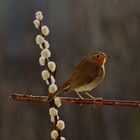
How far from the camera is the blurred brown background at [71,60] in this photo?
4.36 feet

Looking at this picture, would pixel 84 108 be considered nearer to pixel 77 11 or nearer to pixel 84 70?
pixel 77 11

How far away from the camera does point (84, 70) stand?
0.51 metres

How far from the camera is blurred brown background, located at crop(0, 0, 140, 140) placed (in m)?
1.33

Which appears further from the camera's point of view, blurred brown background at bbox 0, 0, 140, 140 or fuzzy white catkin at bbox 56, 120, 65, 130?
blurred brown background at bbox 0, 0, 140, 140

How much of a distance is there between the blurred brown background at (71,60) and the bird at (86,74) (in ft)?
2.61

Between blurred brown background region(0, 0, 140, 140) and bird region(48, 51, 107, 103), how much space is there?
795mm

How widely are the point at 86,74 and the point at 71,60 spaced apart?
2.74ft

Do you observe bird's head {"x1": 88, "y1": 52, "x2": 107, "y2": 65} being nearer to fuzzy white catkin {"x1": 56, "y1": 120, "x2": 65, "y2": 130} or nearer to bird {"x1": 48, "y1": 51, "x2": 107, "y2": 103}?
bird {"x1": 48, "y1": 51, "x2": 107, "y2": 103}

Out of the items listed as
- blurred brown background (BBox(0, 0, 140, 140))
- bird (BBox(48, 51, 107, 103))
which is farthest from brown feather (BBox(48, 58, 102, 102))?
blurred brown background (BBox(0, 0, 140, 140))

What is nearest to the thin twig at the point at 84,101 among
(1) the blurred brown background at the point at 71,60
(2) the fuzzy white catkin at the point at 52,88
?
(2) the fuzzy white catkin at the point at 52,88

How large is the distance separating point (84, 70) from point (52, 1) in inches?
35.6

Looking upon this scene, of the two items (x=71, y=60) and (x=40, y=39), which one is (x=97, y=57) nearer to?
(x=40, y=39)

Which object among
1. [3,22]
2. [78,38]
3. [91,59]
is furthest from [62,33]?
[91,59]

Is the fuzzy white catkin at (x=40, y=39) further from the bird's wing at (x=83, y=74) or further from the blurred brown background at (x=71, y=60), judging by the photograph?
the blurred brown background at (x=71, y=60)
